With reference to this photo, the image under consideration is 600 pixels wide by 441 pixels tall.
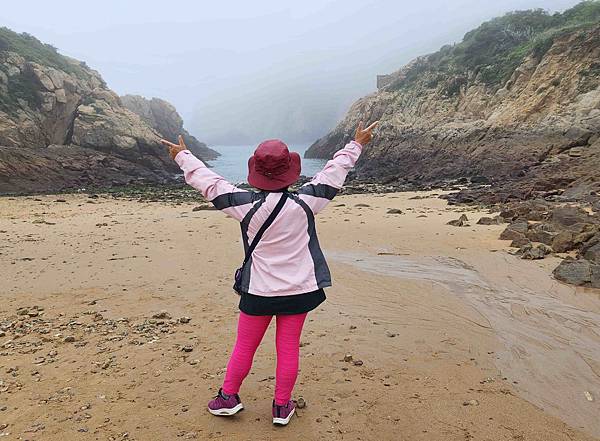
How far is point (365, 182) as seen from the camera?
28.4 m

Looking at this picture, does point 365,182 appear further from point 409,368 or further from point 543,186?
point 409,368

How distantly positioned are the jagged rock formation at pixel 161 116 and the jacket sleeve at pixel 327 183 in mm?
56882

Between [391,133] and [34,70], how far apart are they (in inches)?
984

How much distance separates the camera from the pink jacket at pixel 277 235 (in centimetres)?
294

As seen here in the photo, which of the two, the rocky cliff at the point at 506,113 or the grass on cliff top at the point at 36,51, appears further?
the grass on cliff top at the point at 36,51

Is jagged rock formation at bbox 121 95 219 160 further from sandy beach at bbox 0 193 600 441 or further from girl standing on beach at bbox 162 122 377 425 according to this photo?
girl standing on beach at bbox 162 122 377 425

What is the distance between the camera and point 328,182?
3100 mm

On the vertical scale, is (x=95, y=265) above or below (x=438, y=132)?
below

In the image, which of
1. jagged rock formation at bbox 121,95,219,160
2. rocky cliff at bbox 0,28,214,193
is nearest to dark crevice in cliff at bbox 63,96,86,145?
rocky cliff at bbox 0,28,214,193

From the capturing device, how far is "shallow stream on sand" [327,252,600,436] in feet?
11.8

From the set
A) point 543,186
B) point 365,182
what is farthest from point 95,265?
point 365,182

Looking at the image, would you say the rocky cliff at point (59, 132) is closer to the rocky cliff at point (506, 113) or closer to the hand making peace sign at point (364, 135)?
the rocky cliff at point (506, 113)

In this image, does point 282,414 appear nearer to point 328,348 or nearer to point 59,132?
point 328,348

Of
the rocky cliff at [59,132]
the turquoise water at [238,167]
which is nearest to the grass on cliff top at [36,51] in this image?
the rocky cliff at [59,132]
